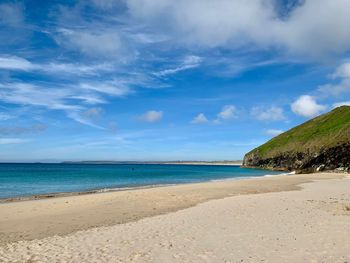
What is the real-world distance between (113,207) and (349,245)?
48.9 feet

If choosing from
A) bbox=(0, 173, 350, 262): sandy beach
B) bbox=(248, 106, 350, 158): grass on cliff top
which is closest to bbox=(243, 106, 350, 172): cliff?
bbox=(248, 106, 350, 158): grass on cliff top

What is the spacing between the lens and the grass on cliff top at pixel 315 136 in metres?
88.9

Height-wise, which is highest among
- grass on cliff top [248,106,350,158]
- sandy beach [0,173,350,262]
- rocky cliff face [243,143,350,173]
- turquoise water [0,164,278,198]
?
grass on cliff top [248,106,350,158]

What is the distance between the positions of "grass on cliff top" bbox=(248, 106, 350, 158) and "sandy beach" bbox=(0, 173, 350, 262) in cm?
7053

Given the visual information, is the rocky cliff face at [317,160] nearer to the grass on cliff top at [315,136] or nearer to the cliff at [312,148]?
the cliff at [312,148]

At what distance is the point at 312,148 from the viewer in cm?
9294

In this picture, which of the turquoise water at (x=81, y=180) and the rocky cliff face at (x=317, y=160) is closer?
the turquoise water at (x=81, y=180)

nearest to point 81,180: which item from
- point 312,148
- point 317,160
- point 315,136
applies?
point 317,160

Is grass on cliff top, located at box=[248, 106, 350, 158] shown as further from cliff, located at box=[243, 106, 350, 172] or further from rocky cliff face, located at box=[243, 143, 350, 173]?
rocky cliff face, located at box=[243, 143, 350, 173]

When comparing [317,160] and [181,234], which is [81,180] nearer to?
[181,234]

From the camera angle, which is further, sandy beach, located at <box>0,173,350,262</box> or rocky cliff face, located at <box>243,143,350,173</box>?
rocky cliff face, located at <box>243,143,350,173</box>

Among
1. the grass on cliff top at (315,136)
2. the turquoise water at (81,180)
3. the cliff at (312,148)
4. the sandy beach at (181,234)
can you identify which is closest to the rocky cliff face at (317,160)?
the cliff at (312,148)

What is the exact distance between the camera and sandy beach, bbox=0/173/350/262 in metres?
10.6

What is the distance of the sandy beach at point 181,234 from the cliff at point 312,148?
6408 cm
